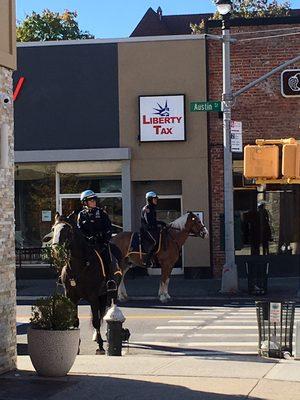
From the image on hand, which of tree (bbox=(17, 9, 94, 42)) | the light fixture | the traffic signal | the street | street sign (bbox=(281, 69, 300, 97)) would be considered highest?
tree (bbox=(17, 9, 94, 42))

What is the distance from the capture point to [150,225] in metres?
17.5

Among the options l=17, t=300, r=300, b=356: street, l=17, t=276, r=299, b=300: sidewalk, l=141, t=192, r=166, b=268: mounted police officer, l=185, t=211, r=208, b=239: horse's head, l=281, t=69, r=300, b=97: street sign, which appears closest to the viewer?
l=17, t=300, r=300, b=356: street

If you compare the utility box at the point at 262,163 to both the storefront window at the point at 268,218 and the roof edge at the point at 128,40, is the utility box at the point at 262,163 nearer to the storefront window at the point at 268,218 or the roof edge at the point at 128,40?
the storefront window at the point at 268,218

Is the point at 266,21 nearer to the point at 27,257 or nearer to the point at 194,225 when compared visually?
the point at 194,225

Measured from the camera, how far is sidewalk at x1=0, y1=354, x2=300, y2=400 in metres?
8.06

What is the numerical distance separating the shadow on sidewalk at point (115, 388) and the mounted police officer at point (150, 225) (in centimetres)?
838

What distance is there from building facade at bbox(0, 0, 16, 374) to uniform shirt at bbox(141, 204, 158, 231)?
8.06 meters

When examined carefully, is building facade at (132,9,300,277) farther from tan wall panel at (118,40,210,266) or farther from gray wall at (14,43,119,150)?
gray wall at (14,43,119,150)

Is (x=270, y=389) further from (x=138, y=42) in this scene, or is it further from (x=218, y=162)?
(x=138, y=42)

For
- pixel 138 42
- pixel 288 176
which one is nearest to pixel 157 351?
pixel 288 176

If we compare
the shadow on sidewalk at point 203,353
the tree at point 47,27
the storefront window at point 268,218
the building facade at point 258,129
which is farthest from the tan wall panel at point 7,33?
the tree at point 47,27

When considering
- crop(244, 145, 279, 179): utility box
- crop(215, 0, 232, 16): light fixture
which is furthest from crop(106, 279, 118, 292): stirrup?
crop(215, 0, 232, 16): light fixture

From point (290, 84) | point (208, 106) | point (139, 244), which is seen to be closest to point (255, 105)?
point (290, 84)

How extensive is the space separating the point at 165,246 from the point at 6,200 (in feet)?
29.5
